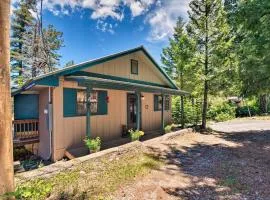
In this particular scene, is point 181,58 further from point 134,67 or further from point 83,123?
point 83,123

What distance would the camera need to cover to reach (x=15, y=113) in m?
10.0

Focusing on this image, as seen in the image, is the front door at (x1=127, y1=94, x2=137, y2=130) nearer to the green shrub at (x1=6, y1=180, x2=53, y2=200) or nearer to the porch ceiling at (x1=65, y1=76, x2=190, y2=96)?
the porch ceiling at (x1=65, y1=76, x2=190, y2=96)

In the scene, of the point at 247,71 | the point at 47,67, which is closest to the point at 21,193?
the point at 247,71

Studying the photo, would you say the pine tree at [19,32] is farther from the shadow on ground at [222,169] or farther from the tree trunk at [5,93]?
the tree trunk at [5,93]

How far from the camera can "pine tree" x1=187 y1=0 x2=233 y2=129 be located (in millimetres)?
15109

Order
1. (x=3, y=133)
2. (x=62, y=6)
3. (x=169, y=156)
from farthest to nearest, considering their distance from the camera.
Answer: (x=62, y=6), (x=169, y=156), (x=3, y=133)

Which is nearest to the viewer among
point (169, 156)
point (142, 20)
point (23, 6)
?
point (169, 156)

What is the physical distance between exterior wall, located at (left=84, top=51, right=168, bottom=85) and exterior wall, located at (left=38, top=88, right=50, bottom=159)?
7.00 feet

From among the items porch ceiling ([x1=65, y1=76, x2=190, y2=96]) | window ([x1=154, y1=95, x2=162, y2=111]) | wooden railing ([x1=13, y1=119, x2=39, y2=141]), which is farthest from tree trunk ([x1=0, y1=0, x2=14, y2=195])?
window ([x1=154, y1=95, x2=162, y2=111])

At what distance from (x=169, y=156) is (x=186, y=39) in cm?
948

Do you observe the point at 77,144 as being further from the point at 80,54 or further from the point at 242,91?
the point at 80,54

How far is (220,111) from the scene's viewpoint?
86.5 ft

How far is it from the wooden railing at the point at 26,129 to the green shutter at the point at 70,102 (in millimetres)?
1651

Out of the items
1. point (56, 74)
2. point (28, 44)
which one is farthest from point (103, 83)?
point (28, 44)
